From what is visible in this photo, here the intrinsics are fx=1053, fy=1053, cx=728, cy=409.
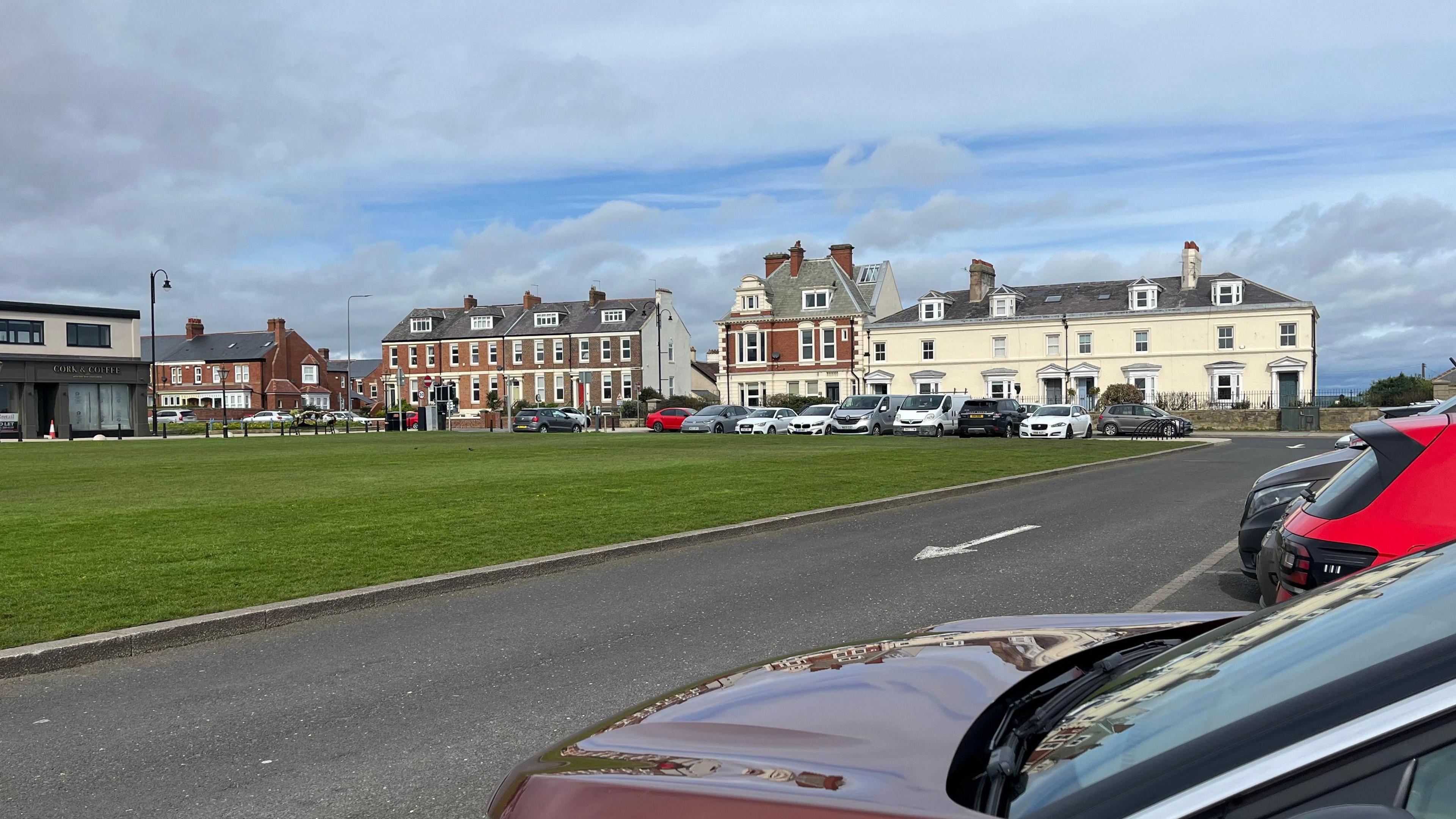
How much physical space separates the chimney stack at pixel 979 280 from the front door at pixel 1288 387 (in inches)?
742

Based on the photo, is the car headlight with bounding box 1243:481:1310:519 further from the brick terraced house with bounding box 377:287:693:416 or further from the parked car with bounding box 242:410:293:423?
the brick terraced house with bounding box 377:287:693:416

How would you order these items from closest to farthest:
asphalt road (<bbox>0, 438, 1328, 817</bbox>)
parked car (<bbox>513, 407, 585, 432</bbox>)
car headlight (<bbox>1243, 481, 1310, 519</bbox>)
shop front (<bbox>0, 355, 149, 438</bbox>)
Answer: asphalt road (<bbox>0, 438, 1328, 817</bbox>) → car headlight (<bbox>1243, 481, 1310, 519</bbox>) → shop front (<bbox>0, 355, 149, 438</bbox>) → parked car (<bbox>513, 407, 585, 432</bbox>)

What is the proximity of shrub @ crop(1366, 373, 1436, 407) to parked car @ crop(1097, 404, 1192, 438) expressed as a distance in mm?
12974

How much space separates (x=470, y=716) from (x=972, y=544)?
699cm

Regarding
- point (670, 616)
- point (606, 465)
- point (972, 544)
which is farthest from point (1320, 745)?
point (606, 465)

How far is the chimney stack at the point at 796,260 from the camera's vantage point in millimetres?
78000

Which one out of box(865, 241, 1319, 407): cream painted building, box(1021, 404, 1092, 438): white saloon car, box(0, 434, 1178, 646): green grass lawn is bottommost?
box(0, 434, 1178, 646): green grass lawn

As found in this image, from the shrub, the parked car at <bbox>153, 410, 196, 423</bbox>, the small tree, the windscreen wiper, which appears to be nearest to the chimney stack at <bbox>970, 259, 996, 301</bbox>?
the small tree

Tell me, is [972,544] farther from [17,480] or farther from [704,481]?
[17,480]

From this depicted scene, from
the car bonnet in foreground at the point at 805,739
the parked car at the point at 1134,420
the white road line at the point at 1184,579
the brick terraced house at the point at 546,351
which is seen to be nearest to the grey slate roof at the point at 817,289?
the brick terraced house at the point at 546,351

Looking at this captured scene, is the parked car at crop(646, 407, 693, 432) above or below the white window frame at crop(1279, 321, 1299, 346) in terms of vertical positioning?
below

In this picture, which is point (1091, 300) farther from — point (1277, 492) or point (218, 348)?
point (218, 348)

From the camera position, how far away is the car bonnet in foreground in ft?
5.74

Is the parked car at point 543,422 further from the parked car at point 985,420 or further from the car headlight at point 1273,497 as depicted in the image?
the car headlight at point 1273,497
